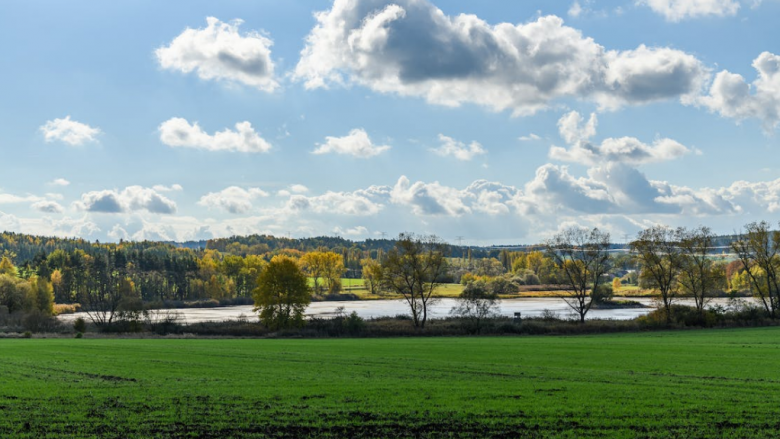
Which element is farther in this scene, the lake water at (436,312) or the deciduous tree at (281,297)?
the lake water at (436,312)

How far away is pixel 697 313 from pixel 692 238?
39.5 ft

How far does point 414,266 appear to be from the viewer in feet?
264

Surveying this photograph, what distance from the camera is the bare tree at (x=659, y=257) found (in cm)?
7731

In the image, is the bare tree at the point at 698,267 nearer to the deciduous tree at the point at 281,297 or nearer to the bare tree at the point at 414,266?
the bare tree at the point at 414,266

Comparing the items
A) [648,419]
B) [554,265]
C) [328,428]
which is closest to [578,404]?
[648,419]

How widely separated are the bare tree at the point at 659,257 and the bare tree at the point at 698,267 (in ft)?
2.64

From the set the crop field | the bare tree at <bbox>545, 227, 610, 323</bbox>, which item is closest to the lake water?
the bare tree at <bbox>545, 227, 610, 323</bbox>

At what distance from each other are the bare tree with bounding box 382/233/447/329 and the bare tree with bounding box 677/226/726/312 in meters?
31.3

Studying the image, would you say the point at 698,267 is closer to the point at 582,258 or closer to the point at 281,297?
the point at 582,258

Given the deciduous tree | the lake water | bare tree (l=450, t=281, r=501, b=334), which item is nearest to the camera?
bare tree (l=450, t=281, r=501, b=334)

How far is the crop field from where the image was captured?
57.1 ft

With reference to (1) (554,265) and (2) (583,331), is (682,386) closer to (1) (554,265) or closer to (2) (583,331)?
(2) (583,331)

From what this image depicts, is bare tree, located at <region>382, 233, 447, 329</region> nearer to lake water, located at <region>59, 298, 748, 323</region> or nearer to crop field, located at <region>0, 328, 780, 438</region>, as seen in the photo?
lake water, located at <region>59, 298, 748, 323</region>

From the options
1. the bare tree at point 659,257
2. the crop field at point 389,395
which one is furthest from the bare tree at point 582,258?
the crop field at point 389,395
